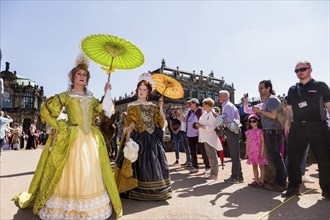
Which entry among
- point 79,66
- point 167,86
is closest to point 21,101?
point 167,86

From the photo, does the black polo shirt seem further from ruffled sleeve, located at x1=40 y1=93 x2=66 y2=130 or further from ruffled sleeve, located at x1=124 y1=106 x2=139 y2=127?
ruffled sleeve, located at x1=40 y1=93 x2=66 y2=130

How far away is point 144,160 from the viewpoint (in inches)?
148

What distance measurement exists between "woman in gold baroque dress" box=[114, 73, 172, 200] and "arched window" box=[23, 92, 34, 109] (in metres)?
50.6

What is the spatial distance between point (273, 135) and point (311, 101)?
3.03 feet

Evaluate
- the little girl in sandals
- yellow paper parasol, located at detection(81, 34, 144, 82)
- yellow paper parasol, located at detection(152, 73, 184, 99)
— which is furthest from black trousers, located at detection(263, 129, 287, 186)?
yellow paper parasol, located at detection(81, 34, 144, 82)

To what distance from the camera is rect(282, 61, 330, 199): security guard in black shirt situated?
12.2 ft

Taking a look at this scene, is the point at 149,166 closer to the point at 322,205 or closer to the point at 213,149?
the point at 213,149

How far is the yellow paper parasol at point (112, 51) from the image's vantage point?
10.9 ft

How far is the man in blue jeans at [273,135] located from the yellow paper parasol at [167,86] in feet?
5.52

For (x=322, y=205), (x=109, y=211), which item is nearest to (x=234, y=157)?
(x=322, y=205)

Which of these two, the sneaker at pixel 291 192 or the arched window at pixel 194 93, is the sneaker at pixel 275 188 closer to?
the sneaker at pixel 291 192

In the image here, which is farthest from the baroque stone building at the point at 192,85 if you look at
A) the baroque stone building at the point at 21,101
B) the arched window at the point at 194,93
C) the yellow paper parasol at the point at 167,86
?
the yellow paper parasol at the point at 167,86

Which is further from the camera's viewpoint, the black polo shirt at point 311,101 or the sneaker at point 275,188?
the sneaker at point 275,188

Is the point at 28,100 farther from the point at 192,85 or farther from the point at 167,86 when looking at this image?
the point at 167,86
